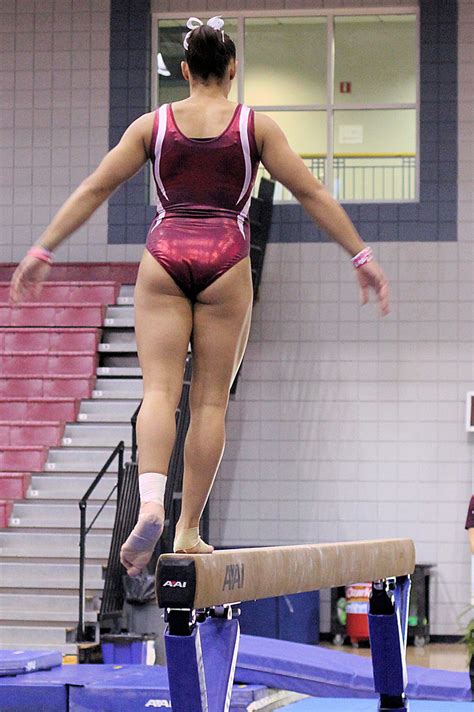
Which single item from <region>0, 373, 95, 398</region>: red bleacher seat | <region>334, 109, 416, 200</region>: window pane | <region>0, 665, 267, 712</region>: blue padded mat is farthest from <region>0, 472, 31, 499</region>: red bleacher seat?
<region>334, 109, 416, 200</region>: window pane

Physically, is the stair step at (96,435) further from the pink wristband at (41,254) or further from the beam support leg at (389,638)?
the pink wristband at (41,254)

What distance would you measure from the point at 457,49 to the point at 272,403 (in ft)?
14.9

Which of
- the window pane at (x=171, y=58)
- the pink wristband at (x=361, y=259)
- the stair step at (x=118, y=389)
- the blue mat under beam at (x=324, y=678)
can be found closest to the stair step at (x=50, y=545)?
the stair step at (x=118, y=389)

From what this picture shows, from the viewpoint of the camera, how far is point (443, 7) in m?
13.5

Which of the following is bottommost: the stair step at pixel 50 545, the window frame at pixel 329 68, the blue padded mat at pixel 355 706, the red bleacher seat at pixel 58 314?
the blue padded mat at pixel 355 706

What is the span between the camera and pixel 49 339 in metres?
12.8

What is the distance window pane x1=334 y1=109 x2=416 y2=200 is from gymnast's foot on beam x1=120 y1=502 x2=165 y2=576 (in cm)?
1031

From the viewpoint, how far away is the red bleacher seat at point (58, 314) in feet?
42.1

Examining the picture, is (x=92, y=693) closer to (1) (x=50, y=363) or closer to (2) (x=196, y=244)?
(2) (x=196, y=244)

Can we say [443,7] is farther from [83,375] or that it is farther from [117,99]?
[83,375]

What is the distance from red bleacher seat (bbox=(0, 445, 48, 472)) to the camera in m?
11.7

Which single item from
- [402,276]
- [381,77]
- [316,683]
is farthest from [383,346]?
[316,683]

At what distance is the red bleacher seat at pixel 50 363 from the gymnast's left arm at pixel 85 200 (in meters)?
8.53

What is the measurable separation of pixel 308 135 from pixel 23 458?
5122 mm
